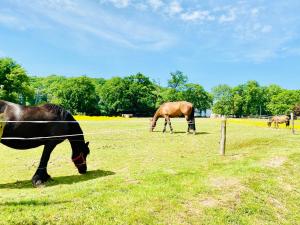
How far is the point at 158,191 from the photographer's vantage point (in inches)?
332

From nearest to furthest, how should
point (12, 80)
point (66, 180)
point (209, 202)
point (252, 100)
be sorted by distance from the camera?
1. point (209, 202)
2. point (66, 180)
3. point (12, 80)
4. point (252, 100)

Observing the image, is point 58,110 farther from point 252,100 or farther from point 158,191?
point 252,100

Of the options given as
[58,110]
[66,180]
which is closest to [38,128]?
[58,110]

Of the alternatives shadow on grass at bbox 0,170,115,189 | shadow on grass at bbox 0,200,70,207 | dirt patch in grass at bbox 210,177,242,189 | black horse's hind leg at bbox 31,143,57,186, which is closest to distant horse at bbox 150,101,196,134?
shadow on grass at bbox 0,170,115,189

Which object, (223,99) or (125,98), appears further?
(223,99)

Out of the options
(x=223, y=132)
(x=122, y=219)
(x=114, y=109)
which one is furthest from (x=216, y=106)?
(x=122, y=219)

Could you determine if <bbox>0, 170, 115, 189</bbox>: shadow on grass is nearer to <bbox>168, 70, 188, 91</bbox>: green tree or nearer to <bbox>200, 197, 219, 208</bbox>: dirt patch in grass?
<bbox>200, 197, 219, 208</bbox>: dirt patch in grass

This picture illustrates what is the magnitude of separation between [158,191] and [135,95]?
92929mm

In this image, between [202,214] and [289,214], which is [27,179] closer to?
[202,214]

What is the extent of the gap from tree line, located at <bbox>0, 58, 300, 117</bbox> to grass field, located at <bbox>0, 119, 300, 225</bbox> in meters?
61.3

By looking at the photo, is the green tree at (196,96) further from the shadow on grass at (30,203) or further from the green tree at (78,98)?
the shadow on grass at (30,203)

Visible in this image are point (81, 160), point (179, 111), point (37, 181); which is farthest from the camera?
point (179, 111)

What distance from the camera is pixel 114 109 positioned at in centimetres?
9850

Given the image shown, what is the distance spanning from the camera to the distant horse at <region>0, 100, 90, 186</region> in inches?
365
